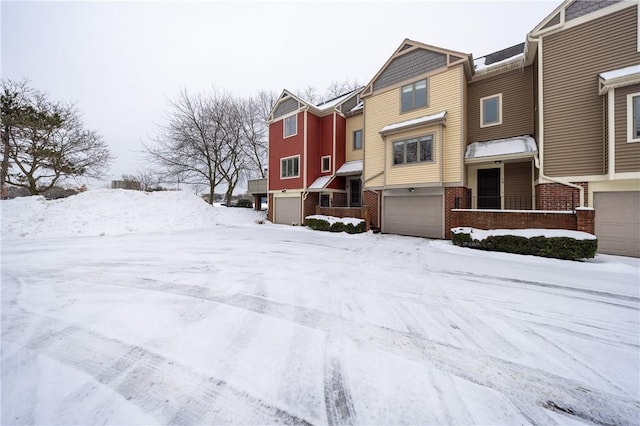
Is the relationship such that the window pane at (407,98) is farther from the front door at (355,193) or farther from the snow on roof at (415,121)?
the front door at (355,193)

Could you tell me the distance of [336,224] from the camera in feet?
42.2

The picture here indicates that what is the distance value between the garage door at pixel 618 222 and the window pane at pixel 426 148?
18.9 ft

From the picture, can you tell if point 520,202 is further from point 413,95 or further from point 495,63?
point 413,95

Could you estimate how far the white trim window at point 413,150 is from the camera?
1099 centimetres

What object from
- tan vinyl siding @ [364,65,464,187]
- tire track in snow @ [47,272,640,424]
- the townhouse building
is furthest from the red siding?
tire track in snow @ [47,272,640,424]

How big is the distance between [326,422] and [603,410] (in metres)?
2.31

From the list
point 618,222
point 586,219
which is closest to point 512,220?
point 586,219

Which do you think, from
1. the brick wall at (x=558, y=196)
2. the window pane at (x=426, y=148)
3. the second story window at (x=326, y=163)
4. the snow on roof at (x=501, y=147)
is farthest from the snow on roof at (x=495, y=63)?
the second story window at (x=326, y=163)

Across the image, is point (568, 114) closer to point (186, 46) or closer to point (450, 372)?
point (450, 372)

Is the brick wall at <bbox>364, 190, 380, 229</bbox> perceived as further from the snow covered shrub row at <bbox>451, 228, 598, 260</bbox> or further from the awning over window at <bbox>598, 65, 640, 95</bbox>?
the awning over window at <bbox>598, 65, 640, 95</bbox>

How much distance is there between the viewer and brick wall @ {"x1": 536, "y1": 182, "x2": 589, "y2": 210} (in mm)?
8148

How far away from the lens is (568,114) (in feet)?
27.6

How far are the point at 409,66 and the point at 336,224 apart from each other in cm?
923

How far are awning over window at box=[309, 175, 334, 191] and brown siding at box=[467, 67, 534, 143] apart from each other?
8.28 m
